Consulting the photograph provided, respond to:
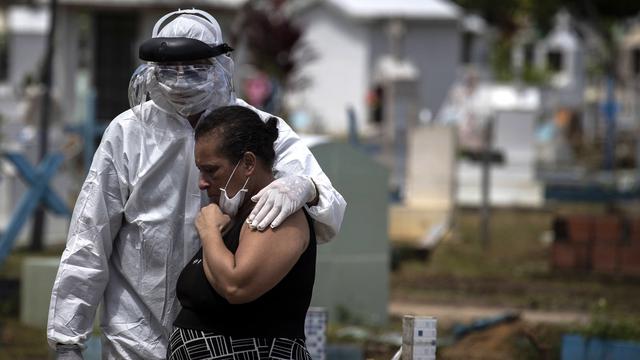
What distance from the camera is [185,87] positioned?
13.7ft

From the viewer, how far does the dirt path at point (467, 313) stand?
1062 cm

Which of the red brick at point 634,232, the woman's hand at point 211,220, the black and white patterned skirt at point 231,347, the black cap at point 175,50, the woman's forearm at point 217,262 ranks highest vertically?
the black cap at point 175,50

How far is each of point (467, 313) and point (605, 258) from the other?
2.99 meters

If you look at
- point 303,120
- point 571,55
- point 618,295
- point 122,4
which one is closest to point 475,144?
point 303,120


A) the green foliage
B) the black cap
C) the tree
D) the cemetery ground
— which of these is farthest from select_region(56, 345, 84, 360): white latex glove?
the tree

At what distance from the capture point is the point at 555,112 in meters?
35.8

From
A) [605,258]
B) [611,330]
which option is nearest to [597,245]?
[605,258]

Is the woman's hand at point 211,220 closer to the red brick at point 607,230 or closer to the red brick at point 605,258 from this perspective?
the red brick at point 607,230

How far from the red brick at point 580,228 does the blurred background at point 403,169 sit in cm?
1

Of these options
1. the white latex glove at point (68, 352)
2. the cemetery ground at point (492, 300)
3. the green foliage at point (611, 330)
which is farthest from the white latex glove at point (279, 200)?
the green foliage at point (611, 330)

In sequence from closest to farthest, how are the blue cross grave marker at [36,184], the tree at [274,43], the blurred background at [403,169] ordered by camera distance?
1. the blurred background at [403,169]
2. the blue cross grave marker at [36,184]
3. the tree at [274,43]

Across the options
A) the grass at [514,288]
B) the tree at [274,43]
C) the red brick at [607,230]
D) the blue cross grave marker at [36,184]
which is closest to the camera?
the grass at [514,288]

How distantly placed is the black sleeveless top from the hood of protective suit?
0.43 m

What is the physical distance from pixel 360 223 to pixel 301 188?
Result: 5.84 m
